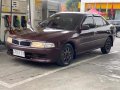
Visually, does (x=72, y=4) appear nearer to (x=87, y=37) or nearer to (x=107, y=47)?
(x=107, y=47)

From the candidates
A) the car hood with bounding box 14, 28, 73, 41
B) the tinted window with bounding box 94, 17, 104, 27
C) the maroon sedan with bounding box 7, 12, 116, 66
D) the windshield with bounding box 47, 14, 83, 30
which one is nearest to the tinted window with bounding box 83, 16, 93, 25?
the maroon sedan with bounding box 7, 12, 116, 66

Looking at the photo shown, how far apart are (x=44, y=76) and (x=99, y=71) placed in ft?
4.93

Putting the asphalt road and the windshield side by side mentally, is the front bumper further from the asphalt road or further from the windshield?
the windshield

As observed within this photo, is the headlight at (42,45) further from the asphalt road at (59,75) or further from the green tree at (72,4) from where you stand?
the green tree at (72,4)

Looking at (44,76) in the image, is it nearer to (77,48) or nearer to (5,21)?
(77,48)

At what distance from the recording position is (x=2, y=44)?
30.2 ft

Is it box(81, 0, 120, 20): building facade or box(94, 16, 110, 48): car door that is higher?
box(81, 0, 120, 20): building facade

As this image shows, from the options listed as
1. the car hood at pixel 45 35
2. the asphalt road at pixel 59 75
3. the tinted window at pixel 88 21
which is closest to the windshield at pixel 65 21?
the tinted window at pixel 88 21

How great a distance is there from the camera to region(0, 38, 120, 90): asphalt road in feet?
17.2

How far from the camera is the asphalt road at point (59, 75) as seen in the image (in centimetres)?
525

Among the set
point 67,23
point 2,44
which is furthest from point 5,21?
point 67,23

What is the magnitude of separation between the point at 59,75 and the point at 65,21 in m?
2.22

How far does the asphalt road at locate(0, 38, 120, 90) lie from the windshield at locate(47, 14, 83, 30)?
104 cm

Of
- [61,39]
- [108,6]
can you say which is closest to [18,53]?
[61,39]
